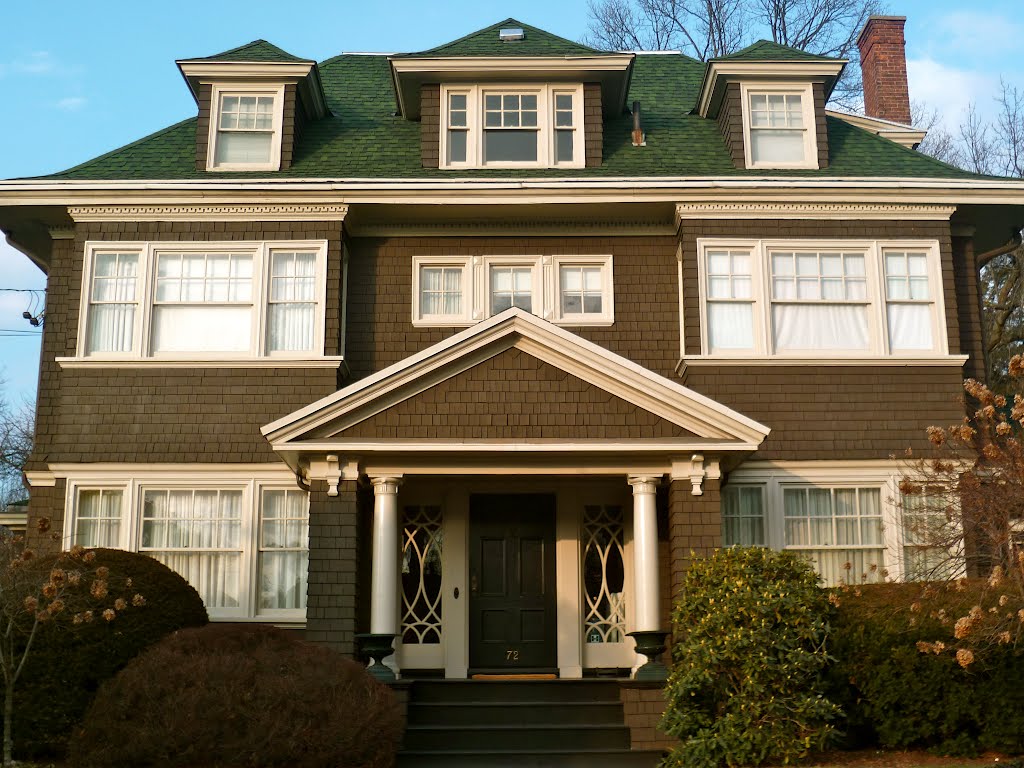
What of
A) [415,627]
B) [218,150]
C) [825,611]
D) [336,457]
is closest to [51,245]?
[218,150]

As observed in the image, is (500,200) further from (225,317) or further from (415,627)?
(415,627)

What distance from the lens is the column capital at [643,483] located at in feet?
41.7

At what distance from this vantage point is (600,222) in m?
15.0

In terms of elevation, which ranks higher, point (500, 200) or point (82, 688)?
point (500, 200)

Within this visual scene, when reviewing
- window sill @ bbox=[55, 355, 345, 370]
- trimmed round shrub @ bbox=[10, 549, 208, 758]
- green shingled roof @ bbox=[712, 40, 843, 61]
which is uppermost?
green shingled roof @ bbox=[712, 40, 843, 61]

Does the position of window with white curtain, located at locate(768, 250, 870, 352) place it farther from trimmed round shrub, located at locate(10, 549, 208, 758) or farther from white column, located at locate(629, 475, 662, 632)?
trimmed round shrub, located at locate(10, 549, 208, 758)

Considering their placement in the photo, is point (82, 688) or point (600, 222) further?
point (600, 222)

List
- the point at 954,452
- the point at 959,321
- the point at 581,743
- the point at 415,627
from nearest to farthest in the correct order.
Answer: the point at 581,743 → the point at 954,452 → the point at 415,627 → the point at 959,321

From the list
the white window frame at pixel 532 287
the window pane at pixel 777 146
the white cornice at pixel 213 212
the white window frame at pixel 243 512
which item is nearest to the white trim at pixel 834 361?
the white window frame at pixel 532 287

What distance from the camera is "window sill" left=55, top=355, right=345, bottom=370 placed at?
1402cm

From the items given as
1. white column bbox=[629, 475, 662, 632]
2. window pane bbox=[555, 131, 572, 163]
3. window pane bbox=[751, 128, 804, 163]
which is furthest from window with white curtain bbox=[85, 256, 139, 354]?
window pane bbox=[751, 128, 804, 163]

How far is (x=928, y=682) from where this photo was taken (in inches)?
425

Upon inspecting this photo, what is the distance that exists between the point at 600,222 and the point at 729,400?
2.94 metres

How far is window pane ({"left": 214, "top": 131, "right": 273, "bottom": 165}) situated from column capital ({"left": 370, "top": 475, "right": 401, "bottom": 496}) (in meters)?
5.06
